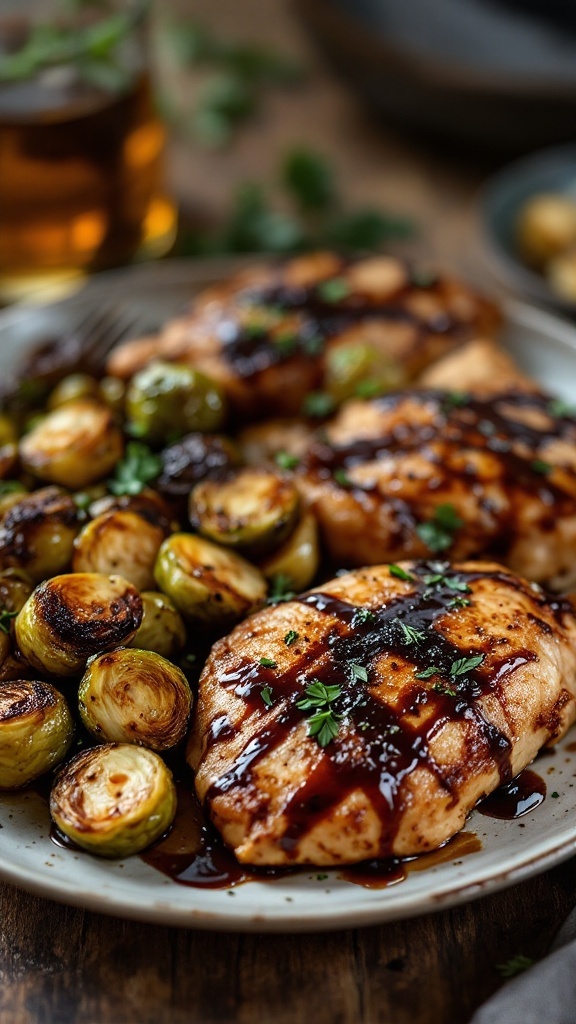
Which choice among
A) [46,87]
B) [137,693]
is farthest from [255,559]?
[46,87]

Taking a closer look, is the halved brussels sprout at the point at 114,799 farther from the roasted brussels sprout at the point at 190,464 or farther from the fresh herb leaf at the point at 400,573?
the roasted brussels sprout at the point at 190,464

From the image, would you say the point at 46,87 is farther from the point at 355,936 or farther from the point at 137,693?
the point at 355,936

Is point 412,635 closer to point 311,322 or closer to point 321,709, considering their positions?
point 321,709

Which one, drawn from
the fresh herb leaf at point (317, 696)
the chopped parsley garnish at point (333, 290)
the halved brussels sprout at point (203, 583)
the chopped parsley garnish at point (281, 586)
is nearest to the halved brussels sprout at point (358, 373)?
the chopped parsley garnish at point (333, 290)

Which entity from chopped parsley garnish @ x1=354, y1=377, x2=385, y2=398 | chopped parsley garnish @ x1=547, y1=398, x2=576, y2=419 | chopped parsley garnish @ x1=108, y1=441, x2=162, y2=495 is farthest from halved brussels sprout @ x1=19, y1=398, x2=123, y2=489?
chopped parsley garnish @ x1=547, y1=398, x2=576, y2=419

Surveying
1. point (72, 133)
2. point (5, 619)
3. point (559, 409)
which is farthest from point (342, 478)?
point (72, 133)

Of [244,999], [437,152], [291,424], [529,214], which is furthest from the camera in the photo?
[437,152]

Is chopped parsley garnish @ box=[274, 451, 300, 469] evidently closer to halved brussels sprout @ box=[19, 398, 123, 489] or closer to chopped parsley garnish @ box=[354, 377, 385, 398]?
chopped parsley garnish @ box=[354, 377, 385, 398]
